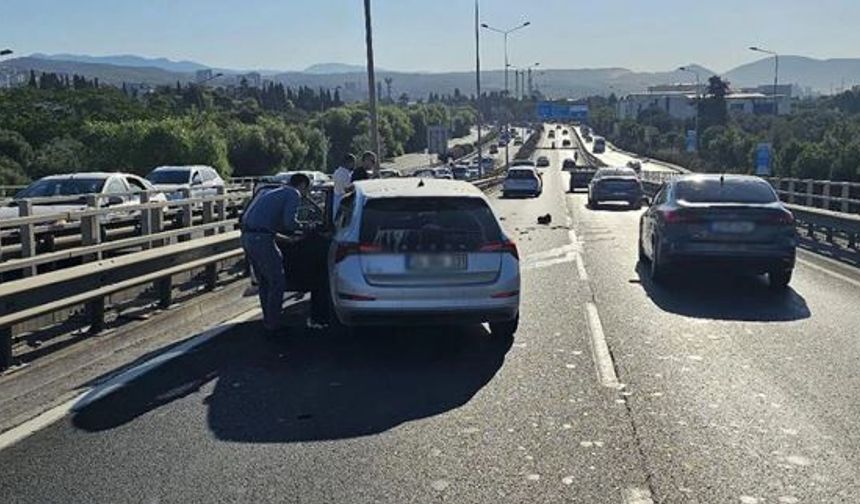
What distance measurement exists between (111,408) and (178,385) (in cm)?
80

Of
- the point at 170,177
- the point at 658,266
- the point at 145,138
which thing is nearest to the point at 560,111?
the point at 145,138

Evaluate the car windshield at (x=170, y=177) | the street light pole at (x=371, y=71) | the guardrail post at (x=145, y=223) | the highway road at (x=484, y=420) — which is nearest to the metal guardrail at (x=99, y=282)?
the highway road at (x=484, y=420)

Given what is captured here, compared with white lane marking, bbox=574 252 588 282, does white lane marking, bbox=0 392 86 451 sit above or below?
above

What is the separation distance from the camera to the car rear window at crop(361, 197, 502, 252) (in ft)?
30.7

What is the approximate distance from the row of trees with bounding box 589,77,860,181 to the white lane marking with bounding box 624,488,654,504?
54.7 metres

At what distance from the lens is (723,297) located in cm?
1326

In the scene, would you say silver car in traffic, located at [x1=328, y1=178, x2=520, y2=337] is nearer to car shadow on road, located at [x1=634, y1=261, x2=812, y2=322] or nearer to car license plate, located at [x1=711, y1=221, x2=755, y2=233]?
car shadow on road, located at [x1=634, y1=261, x2=812, y2=322]

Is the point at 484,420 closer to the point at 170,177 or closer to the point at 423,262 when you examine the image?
the point at 423,262

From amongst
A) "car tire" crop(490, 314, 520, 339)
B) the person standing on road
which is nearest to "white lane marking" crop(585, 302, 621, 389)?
"car tire" crop(490, 314, 520, 339)

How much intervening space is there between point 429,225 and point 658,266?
5.72 m

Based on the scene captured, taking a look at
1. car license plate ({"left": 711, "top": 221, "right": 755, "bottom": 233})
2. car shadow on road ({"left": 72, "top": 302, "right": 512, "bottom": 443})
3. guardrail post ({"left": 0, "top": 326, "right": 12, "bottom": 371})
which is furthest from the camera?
car license plate ({"left": 711, "top": 221, "right": 755, "bottom": 233})

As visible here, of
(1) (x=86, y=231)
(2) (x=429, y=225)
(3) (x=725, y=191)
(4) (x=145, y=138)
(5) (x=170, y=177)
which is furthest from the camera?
(4) (x=145, y=138)

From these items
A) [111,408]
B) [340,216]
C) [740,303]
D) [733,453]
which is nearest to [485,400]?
[733,453]

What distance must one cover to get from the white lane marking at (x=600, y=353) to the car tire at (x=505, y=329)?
76cm
